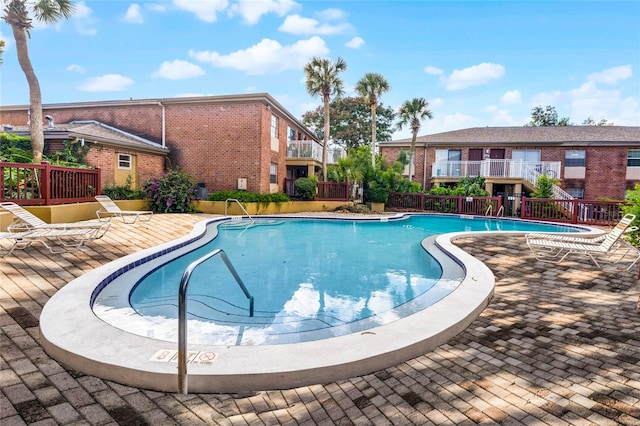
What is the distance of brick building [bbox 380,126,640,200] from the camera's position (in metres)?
22.7

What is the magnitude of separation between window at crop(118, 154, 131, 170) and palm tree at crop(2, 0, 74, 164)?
10.4 feet

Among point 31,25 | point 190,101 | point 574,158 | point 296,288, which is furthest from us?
point 574,158

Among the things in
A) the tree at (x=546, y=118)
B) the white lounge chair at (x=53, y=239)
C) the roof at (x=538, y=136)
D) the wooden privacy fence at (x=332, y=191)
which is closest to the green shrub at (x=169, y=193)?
the white lounge chair at (x=53, y=239)

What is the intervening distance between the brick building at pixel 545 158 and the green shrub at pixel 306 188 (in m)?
9.47

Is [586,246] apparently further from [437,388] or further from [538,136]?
[538,136]

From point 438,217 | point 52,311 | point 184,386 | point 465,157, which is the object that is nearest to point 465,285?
point 184,386

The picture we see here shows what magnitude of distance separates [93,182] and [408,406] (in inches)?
505

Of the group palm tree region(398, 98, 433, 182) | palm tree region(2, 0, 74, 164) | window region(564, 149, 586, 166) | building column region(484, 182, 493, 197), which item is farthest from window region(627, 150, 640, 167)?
palm tree region(2, 0, 74, 164)

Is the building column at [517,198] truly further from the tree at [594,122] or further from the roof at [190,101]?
the tree at [594,122]

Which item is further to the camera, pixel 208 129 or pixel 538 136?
pixel 538 136

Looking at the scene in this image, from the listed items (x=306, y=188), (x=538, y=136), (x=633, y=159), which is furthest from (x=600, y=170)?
(x=306, y=188)

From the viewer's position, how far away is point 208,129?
1891 centimetres

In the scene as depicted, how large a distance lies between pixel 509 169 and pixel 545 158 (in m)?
5.50

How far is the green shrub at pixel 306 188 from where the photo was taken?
20875 millimetres
